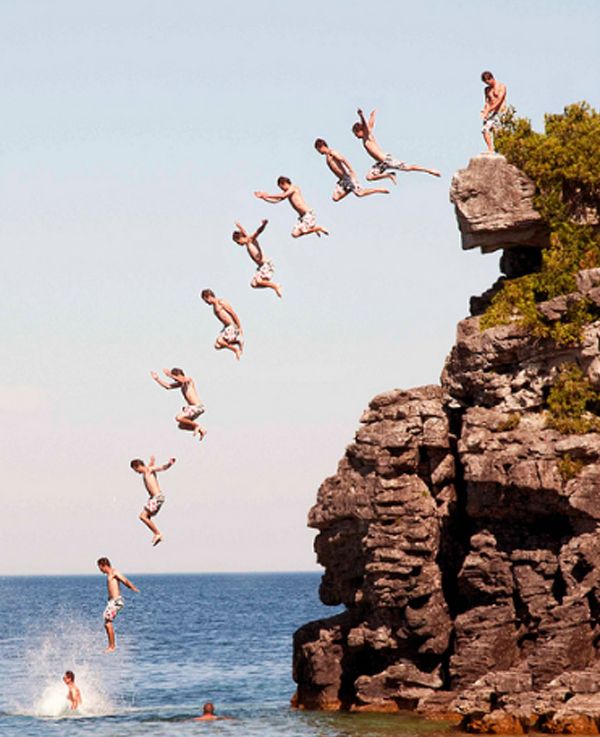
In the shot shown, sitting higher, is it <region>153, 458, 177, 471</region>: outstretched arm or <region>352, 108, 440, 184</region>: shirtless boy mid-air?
<region>352, 108, 440, 184</region>: shirtless boy mid-air

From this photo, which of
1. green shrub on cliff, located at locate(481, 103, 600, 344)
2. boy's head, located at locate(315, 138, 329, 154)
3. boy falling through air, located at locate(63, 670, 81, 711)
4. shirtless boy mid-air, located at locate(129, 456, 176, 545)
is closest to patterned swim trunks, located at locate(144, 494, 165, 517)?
shirtless boy mid-air, located at locate(129, 456, 176, 545)

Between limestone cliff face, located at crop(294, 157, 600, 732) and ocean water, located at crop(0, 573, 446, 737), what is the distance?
1978 mm

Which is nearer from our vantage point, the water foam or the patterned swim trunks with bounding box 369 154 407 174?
the patterned swim trunks with bounding box 369 154 407 174

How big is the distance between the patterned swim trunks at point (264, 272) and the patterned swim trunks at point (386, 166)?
3.38 m

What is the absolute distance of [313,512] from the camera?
47094 mm

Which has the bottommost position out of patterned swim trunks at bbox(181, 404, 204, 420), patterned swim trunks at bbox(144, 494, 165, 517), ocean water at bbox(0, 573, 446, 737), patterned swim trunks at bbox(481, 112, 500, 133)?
ocean water at bbox(0, 573, 446, 737)

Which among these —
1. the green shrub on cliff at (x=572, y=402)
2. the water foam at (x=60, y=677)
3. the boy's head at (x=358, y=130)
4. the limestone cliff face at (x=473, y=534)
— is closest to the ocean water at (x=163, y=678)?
the water foam at (x=60, y=677)

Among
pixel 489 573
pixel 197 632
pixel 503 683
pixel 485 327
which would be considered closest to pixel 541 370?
pixel 485 327

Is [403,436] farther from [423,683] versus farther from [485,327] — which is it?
[423,683]

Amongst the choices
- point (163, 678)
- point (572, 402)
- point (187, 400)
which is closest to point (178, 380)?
point (187, 400)

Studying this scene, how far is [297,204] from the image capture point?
3350cm

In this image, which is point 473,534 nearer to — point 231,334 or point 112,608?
point 112,608

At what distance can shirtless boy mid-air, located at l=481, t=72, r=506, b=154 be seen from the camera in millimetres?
43531

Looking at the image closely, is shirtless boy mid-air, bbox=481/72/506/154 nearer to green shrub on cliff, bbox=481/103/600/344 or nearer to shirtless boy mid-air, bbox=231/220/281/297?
green shrub on cliff, bbox=481/103/600/344
